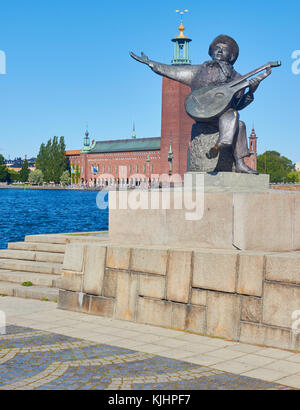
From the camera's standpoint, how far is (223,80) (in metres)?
8.79

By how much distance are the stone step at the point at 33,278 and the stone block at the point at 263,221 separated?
10.9 ft

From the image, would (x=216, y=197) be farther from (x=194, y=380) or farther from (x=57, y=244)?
(x=57, y=244)

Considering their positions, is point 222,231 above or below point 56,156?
below

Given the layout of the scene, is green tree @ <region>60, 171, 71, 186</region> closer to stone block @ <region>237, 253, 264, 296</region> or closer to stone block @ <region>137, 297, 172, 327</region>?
stone block @ <region>137, 297, 172, 327</region>

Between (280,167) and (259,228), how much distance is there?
151 metres

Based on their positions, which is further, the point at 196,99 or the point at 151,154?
the point at 151,154

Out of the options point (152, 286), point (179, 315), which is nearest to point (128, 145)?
point (152, 286)

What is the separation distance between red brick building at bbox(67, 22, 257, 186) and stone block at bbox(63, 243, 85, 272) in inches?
3242

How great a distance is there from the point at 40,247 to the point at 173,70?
13.7 feet

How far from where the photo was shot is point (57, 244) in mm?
10406

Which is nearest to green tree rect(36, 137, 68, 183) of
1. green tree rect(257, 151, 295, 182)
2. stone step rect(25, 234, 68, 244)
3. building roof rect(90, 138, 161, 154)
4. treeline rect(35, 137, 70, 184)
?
Result: treeline rect(35, 137, 70, 184)

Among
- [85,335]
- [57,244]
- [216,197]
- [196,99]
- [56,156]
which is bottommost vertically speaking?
[85,335]

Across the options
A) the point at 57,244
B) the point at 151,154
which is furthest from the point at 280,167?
the point at 57,244

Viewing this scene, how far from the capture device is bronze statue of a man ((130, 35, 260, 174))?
8250 mm
